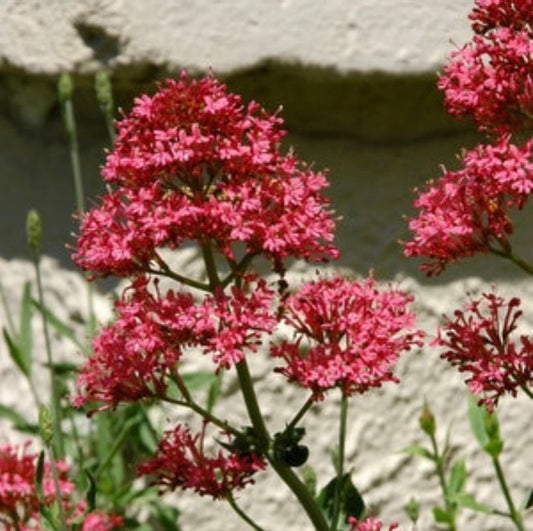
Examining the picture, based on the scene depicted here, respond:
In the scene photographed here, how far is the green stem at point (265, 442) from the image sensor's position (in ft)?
4.45

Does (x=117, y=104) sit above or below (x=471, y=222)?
above

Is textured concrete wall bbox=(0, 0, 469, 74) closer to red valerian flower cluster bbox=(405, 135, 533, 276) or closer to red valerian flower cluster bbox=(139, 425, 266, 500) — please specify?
red valerian flower cluster bbox=(405, 135, 533, 276)

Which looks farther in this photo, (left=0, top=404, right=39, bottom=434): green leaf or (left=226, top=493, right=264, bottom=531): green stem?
(left=0, top=404, right=39, bottom=434): green leaf

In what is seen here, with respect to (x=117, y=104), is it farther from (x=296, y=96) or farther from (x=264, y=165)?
(x=264, y=165)

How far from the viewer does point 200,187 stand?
134 centimetres

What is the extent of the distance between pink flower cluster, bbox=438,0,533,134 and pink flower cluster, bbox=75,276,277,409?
0.28 meters

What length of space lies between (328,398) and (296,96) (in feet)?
1.49

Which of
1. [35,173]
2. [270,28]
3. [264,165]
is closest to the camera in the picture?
[264,165]

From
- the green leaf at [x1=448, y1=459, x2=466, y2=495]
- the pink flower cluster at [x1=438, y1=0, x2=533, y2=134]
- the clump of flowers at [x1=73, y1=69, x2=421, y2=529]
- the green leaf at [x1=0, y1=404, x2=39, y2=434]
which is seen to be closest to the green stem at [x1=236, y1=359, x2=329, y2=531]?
the clump of flowers at [x1=73, y1=69, x2=421, y2=529]

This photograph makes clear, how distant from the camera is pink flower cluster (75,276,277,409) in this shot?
50.8 inches

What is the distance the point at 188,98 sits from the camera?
1.33m

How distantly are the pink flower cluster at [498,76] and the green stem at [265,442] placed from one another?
326 millimetres

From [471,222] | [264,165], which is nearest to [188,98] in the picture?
[264,165]

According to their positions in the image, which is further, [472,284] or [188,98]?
[472,284]
